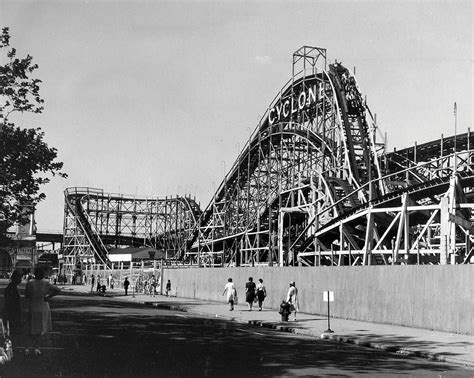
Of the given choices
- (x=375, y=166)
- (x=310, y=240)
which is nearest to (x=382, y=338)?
(x=310, y=240)

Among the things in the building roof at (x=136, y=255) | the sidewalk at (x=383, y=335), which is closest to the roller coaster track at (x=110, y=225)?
the building roof at (x=136, y=255)

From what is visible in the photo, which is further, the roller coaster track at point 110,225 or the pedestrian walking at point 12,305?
the roller coaster track at point 110,225

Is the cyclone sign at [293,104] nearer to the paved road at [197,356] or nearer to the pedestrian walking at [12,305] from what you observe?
the paved road at [197,356]

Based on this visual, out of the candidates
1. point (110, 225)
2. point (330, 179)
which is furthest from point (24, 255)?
point (330, 179)

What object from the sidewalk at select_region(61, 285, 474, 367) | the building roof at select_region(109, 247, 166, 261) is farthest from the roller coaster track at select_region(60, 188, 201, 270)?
the sidewalk at select_region(61, 285, 474, 367)

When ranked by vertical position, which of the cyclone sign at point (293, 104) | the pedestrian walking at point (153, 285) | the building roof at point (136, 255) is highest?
the cyclone sign at point (293, 104)

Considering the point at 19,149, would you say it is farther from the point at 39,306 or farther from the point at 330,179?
the point at 330,179
